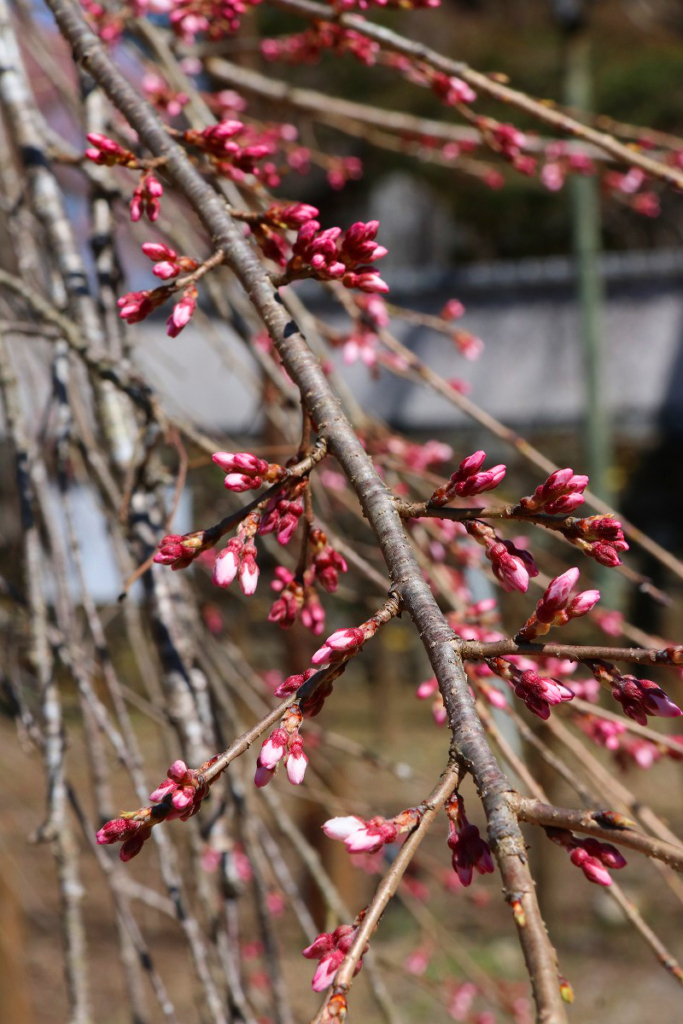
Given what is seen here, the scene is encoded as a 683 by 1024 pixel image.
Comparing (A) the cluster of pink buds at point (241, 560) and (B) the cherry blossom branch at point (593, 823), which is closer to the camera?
(B) the cherry blossom branch at point (593, 823)

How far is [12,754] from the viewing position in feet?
11.4

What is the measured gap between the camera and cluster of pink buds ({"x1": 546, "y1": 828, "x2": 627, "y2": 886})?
0.60m

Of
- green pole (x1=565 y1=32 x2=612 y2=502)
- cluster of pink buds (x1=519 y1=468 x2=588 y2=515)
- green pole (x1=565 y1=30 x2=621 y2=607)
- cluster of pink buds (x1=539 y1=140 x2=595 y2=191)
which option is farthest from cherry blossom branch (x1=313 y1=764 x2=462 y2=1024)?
green pole (x1=565 y1=32 x2=612 y2=502)

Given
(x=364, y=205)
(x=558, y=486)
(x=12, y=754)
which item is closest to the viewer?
(x=558, y=486)

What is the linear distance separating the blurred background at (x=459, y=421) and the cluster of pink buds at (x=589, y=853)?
72cm

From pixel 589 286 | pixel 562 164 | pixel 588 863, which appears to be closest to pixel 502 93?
pixel 588 863

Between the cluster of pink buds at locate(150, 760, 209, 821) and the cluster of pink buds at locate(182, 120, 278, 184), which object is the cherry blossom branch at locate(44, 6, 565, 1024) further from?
the cluster of pink buds at locate(150, 760, 209, 821)

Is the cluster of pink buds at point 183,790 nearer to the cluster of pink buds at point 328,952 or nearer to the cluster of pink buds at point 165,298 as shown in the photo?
the cluster of pink buds at point 328,952

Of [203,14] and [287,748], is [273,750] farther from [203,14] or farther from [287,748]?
[203,14]

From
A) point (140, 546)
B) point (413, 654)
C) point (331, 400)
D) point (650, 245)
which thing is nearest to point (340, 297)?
point (140, 546)

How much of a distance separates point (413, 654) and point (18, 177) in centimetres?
597

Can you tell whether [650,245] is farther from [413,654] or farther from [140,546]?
[140,546]

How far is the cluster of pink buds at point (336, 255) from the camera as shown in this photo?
2.72ft

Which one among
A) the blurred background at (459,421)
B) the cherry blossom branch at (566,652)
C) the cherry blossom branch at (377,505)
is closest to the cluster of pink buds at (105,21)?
the cherry blossom branch at (377,505)
